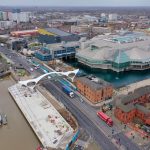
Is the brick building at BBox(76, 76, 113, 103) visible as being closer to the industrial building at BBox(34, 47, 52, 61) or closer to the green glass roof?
the green glass roof

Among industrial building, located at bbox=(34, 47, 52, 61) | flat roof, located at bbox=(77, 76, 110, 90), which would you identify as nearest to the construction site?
flat roof, located at bbox=(77, 76, 110, 90)

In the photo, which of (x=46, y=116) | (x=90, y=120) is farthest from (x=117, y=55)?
(x=46, y=116)

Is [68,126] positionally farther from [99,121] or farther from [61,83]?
[61,83]

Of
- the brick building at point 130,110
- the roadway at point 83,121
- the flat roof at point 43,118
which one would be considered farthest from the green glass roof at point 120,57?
the flat roof at point 43,118

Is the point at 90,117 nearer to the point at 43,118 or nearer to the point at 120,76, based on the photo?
the point at 43,118

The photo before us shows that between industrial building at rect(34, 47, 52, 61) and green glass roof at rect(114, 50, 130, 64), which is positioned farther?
industrial building at rect(34, 47, 52, 61)

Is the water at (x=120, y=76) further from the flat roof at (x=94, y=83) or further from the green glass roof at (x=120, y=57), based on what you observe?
the flat roof at (x=94, y=83)

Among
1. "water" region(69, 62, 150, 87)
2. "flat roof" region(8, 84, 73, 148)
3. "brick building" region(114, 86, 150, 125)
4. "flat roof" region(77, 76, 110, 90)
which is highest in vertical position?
"flat roof" region(77, 76, 110, 90)
